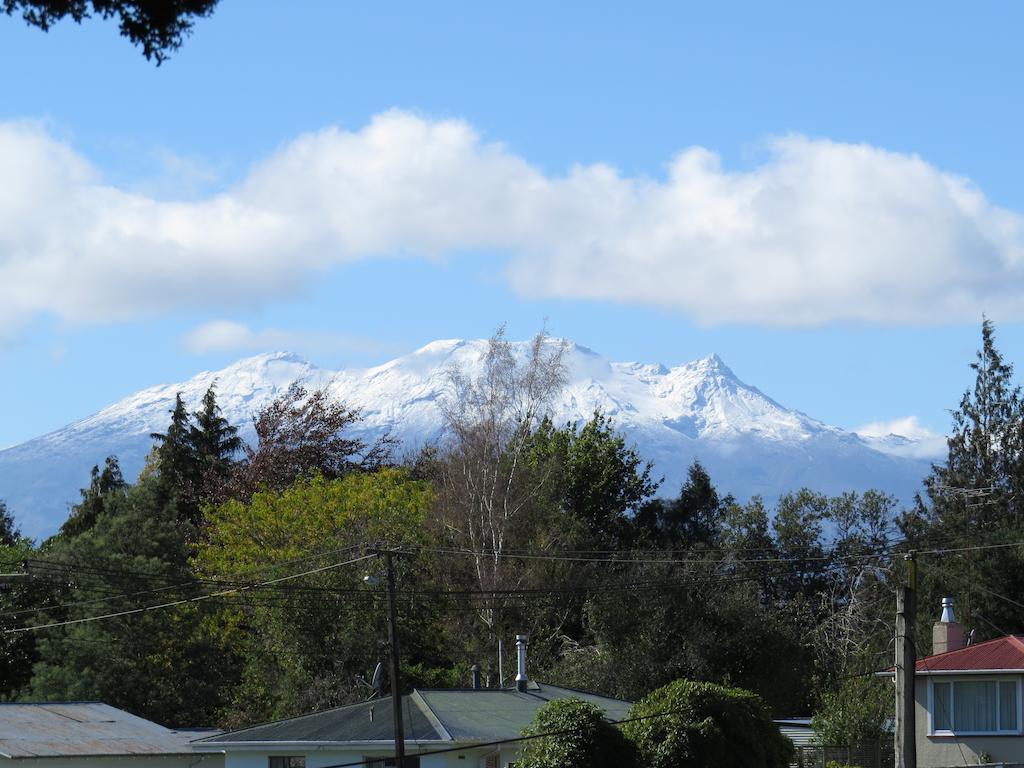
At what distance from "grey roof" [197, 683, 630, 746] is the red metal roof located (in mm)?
8523

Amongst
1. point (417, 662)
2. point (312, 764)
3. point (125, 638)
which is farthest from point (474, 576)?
point (312, 764)

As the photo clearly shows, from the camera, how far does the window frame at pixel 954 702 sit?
4203 cm

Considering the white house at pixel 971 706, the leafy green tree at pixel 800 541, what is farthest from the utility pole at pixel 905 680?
the leafy green tree at pixel 800 541

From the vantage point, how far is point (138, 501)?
67.9 meters

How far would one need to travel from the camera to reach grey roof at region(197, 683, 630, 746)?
3862 cm

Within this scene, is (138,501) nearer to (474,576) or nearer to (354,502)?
(354,502)

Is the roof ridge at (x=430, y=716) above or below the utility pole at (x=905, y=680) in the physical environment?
below

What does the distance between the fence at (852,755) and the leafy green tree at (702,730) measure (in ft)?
32.6

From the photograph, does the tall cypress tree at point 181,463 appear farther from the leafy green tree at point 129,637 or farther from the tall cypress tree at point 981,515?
the tall cypress tree at point 981,515

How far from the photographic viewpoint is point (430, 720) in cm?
3928

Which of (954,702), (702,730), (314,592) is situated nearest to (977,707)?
(954,702)

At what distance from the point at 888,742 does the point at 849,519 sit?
110ft

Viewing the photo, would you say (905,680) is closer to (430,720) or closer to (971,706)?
(971,706)

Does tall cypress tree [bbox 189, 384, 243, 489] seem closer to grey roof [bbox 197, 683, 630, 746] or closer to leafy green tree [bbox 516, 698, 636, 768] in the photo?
grey roof [bbox 197, 683, 630, 746]
